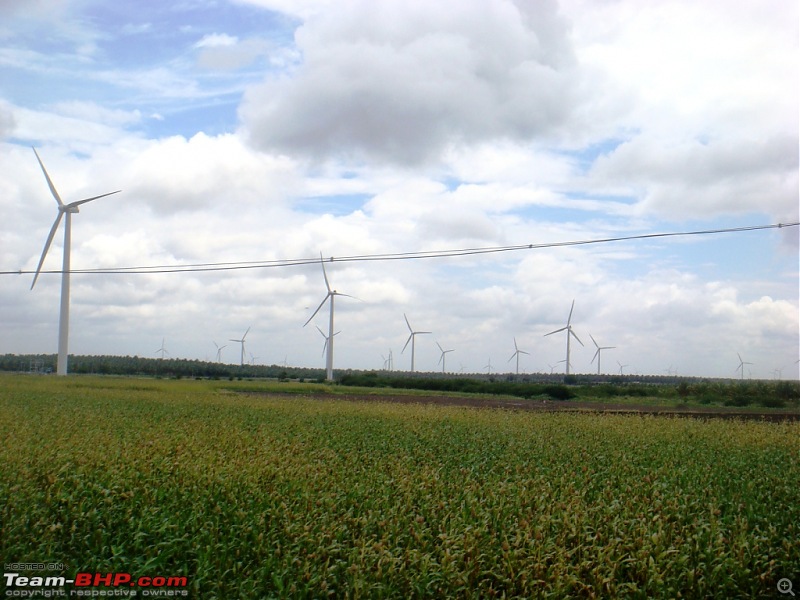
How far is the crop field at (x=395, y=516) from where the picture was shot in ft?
35.9

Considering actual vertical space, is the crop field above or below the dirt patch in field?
above

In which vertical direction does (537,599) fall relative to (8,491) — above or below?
below

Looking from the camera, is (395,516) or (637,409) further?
(637,409)

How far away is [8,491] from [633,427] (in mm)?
25322

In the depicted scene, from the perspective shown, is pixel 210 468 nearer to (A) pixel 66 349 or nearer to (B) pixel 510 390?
(A) pixel 66 349

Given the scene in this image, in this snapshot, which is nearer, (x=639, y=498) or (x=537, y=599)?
(x=537, y=599)

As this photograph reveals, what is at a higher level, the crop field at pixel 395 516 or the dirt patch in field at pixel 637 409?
the crop field at pixel 395 516

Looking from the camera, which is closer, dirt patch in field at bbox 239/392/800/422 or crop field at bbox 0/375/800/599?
crop field at bbox 0/375/800/599

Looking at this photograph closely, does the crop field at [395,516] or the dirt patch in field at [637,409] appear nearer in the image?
the crop field at [395,516]

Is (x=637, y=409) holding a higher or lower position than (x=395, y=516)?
lower

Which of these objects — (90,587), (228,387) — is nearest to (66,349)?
(228,387)

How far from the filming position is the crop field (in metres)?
10.9

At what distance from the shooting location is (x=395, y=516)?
42.5 feet

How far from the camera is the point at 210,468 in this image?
1609cm
